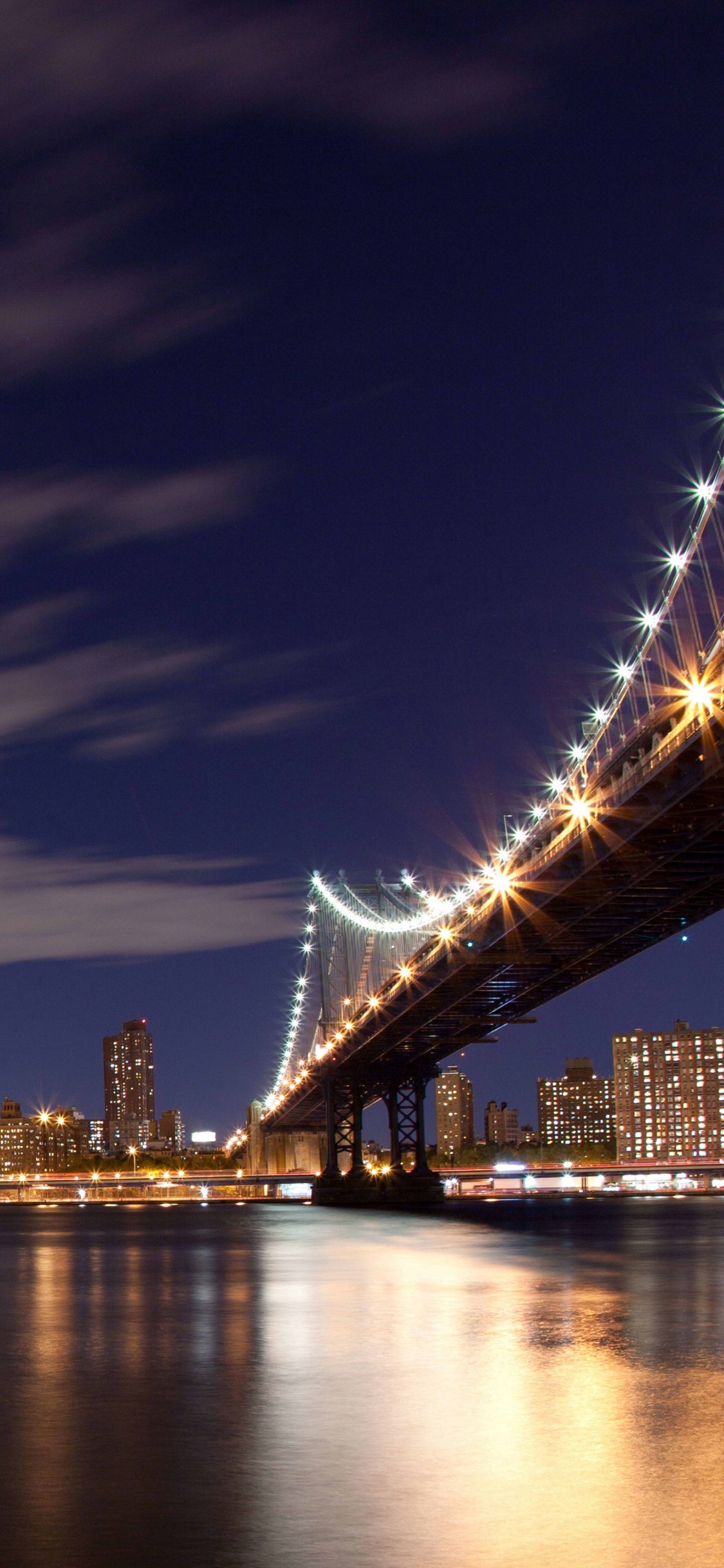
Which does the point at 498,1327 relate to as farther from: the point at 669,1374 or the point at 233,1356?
the point at 669,1374

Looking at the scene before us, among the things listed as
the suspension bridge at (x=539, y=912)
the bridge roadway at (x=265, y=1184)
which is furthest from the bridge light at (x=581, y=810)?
the bridge roadway at (x=265, y=1184)

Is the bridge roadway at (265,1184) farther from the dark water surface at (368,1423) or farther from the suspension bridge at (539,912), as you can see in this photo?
the dark water surface at (368,1423)

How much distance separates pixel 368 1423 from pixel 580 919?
4869 centimetres

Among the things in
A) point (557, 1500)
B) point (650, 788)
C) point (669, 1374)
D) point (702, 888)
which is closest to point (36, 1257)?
point (650, 788)

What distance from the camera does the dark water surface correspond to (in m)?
9.54

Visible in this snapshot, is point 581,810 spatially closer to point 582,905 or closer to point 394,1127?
point 582,905

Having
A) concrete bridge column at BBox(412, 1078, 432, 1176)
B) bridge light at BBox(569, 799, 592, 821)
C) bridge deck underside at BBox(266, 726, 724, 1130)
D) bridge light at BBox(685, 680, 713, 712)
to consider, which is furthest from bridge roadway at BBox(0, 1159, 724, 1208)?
bridge light at BBox(685, 680, 713, 712)

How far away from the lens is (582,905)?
5978cm

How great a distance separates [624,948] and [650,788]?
84.9ft

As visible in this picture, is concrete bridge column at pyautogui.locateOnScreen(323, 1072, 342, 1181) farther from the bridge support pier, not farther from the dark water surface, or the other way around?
the dark water surface

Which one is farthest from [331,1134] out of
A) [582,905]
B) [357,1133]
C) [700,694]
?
[700,694]

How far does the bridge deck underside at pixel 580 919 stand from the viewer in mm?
45188

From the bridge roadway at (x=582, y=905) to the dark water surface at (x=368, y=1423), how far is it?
1522 cm

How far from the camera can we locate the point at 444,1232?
182 ft
